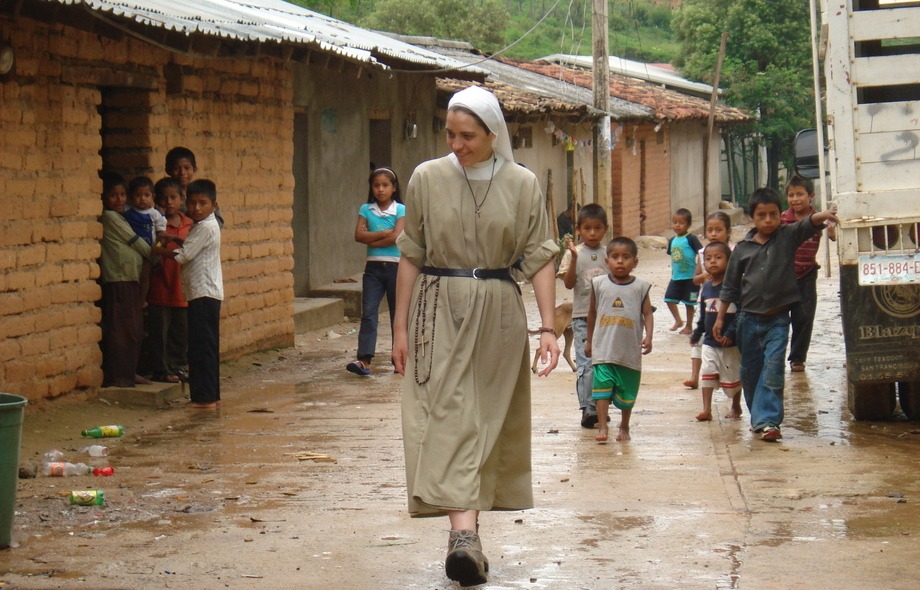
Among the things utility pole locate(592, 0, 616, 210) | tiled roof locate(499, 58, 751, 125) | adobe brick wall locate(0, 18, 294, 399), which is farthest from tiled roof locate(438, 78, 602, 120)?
adobe brick wall locate(0, 18, 294, 399)

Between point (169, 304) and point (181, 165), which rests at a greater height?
point (181, 165)

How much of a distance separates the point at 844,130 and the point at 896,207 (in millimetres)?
515

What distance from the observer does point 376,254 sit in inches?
417


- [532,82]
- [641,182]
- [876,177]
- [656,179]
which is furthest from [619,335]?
[656,179]

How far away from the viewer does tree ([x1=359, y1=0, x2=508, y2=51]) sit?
39.1m

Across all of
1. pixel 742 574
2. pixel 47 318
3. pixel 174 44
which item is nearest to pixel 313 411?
pixel 47 318

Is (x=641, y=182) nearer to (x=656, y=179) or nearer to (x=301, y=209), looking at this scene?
(x=656, y=179)

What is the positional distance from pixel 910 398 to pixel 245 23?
510 centimetres

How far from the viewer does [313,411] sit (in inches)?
348

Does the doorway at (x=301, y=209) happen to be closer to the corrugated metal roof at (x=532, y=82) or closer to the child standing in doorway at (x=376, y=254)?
the child standing in doorway at (x=376, y=254)

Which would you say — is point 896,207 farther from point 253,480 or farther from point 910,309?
point 253,480

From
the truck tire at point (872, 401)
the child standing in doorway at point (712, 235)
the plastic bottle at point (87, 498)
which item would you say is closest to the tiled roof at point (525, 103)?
the child standing in doorway at point (712, 235)

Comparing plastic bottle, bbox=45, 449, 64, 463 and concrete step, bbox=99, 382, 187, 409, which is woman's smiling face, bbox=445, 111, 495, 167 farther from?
concrete step, bbox=99, 382, 187, 409

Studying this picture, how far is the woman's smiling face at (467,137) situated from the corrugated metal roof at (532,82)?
597 inches
